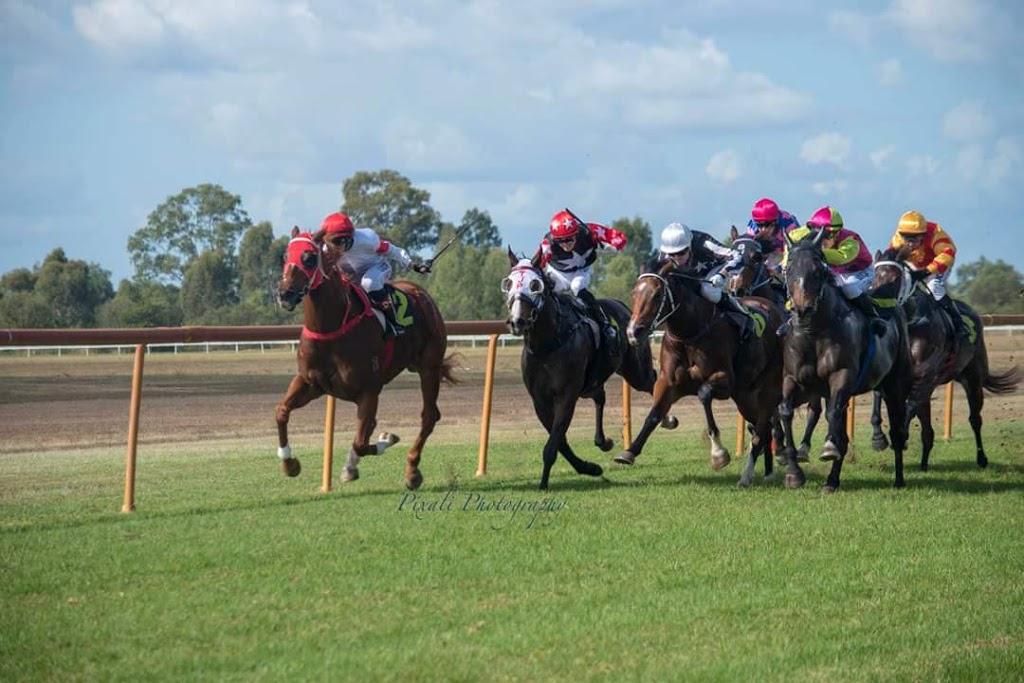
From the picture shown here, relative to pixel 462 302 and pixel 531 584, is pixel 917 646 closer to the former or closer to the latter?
pixel 531 584

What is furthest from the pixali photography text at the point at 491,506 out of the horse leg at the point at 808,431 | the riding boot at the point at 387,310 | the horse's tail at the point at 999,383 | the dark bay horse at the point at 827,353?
the horse's tail at the point at 999,383

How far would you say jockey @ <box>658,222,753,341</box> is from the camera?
1166cm

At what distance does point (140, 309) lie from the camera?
57844 millimetres

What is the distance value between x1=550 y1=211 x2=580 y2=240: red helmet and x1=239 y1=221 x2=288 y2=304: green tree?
75190 millimetres

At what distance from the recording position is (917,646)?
20.9 feet

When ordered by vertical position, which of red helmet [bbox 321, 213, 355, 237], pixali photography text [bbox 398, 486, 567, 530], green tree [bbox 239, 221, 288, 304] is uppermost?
green tree [bbox 239, 221, 288, 304]

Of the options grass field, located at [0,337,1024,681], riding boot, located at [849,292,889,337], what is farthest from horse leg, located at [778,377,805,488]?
riding boot, located at [849,292,889,337]

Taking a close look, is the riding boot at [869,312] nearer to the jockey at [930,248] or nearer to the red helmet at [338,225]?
the jockey at [930,248]

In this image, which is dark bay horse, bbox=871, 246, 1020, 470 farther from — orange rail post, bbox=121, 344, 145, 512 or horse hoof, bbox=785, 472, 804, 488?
orange rail post, bbox=121, 344, 145, 512

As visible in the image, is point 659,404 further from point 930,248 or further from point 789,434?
point 930,248

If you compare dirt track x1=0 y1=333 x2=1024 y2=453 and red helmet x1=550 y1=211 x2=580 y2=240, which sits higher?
red helmet x1=550 y1=211 x2=580 y2=240

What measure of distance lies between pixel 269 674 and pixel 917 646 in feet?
9.61

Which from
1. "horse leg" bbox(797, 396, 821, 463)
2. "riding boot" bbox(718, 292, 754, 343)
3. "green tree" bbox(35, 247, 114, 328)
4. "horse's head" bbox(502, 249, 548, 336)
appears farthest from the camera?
"green tree" bbox(35, 247, 114, 328)

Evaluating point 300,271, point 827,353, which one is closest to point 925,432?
point 827,353
